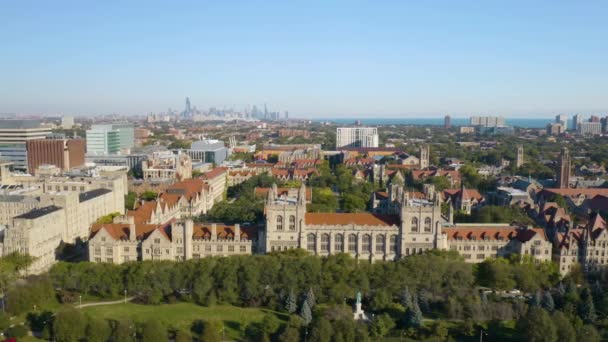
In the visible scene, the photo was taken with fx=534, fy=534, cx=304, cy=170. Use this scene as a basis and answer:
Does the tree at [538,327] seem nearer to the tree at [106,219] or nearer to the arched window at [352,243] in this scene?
the arched window at [352,243]

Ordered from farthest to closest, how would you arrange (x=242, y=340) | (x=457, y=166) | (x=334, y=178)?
(x=457, y=166) < (x=334, y=178) < (x=242, y=340)

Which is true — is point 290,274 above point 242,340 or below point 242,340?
above

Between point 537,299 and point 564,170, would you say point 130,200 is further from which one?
point 564,170

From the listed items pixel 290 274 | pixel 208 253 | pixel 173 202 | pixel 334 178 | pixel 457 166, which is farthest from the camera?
pixel 457 166

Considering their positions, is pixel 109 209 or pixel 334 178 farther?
pixel 334 178

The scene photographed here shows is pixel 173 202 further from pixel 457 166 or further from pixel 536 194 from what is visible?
pixel 457 166

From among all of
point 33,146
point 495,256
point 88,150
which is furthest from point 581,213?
point 88,150
